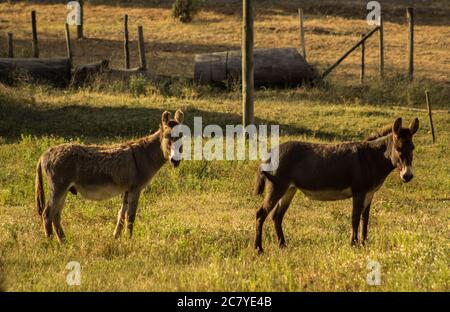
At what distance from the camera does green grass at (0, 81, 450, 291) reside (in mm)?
9750

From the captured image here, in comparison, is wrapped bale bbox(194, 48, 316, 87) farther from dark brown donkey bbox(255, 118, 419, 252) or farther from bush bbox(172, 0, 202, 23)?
bush bbox(172, 0, 202, 23)

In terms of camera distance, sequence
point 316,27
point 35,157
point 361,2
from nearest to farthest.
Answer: point 35,157, point 316,27, point 361,2

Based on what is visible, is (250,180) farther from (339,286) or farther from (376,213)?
(339,286)

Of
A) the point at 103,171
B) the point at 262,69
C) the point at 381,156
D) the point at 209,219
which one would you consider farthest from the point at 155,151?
the point at 262,69

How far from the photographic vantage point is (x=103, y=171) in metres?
12.0

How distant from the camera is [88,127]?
2125 cm

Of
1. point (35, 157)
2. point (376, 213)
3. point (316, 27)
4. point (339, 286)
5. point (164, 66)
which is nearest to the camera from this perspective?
point (339, 286)

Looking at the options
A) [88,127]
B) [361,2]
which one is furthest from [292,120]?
[361,2]

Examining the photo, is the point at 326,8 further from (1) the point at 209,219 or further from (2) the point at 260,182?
(2) the point at 260,182

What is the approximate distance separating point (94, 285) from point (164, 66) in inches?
898

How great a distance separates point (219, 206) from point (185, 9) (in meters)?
27.2

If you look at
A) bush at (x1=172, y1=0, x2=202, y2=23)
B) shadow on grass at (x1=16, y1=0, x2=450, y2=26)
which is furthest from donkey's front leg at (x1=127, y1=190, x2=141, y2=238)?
shadow on grass at (x1=16, y1=0, x2=450, y2=26)

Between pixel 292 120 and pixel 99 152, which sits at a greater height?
pixel 99 152

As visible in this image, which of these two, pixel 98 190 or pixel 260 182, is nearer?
pixel 260 182
